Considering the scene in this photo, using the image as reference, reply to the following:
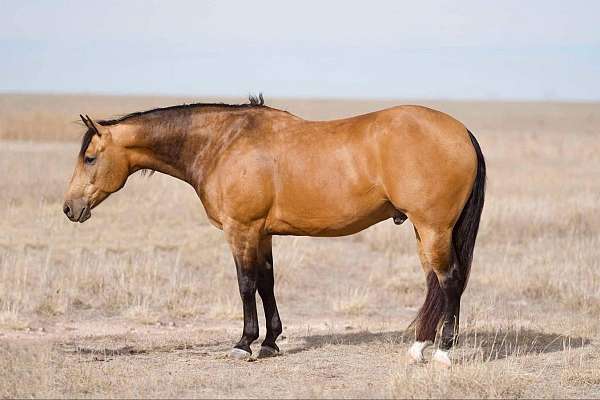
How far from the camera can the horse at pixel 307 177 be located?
7.12 meters

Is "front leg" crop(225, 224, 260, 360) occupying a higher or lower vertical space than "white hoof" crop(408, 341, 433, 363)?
higher

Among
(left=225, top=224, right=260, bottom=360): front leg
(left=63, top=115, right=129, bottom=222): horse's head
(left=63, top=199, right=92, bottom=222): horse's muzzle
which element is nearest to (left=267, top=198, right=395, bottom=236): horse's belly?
(left=225, top=224, right=260, bottom=360): front leg

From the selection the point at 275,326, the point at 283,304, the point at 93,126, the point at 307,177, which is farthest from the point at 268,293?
the point at 283,304

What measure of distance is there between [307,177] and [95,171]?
190cm

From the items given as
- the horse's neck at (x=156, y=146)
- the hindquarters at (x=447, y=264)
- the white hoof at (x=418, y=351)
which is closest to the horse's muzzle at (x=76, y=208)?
the horse's neck at (x=156, y=146)

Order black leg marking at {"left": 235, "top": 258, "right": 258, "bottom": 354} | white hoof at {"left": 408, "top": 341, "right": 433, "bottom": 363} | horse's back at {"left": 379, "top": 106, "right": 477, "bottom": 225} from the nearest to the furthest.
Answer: horse's back at {"left": 379, "top": 106, "right": 477, "bottom": 225}
white hoof at {"left": 408, "top": 341, "right": 433, "bottom": 363}
black leg marking at {"left": 235, "top": 258, "right": 258, "bottom": 354}

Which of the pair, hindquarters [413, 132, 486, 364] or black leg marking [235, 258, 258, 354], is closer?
hindquarters [413, 132, 486, 364]

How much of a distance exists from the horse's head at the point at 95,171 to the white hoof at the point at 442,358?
3129mm

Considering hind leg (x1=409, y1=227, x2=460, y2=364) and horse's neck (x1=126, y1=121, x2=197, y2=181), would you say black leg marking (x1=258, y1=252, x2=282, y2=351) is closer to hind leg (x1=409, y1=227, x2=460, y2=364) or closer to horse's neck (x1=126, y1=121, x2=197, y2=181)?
horse's neck (x1=126, y1=121, x2=197, y2=181)

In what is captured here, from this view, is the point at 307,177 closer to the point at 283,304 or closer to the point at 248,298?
the point at 248,298

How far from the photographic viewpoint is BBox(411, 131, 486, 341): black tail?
7.31 m

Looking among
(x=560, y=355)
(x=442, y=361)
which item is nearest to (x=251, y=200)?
(x=442, y=361)

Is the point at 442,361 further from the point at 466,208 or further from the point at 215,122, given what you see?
the point at 215,122

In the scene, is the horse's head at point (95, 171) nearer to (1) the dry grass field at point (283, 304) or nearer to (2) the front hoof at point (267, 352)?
(1) the dry grass field at point (283, 304)
